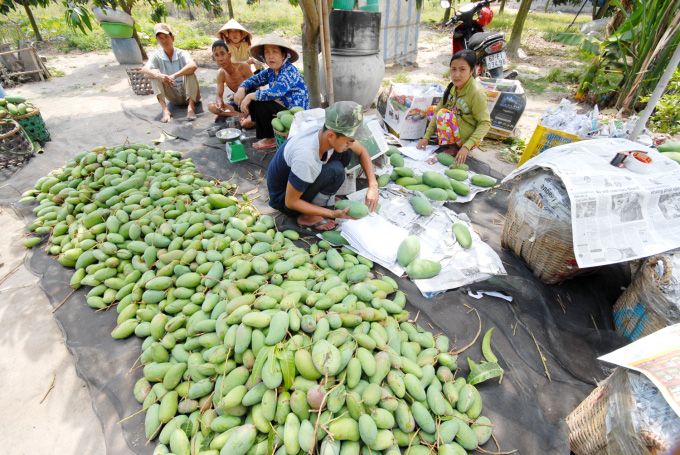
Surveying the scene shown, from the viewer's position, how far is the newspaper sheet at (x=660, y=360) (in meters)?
1.05

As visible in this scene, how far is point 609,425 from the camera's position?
125 cm

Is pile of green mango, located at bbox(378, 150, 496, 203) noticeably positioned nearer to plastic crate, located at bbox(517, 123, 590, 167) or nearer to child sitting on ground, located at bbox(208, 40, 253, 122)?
plastic crate, located at bbox(517, 123, 590, 167)

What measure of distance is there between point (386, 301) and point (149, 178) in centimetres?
248

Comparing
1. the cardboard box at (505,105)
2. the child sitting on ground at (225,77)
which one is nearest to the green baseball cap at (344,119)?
the cardboard box at (505,105)

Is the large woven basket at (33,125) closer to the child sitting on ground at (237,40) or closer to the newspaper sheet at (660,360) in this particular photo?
the child sitting on ground at (237,40)

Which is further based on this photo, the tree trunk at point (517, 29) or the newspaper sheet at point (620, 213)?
the tree trunk at point (517, 29)

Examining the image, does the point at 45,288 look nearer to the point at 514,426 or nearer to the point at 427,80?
the point at 514,426

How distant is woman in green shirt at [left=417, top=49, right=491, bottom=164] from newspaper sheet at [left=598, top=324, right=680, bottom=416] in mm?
2599

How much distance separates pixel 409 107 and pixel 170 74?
3.96 meters

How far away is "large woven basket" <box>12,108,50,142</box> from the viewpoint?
3857 millimetres

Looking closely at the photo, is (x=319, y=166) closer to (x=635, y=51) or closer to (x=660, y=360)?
(x=660, y=360)

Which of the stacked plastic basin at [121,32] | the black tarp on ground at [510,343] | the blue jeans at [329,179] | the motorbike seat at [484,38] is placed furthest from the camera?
the stacked plastic basin at [121,32]

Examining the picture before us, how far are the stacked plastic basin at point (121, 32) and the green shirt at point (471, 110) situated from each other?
833cm

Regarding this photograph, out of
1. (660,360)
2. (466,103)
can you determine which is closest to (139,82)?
(466,103)
